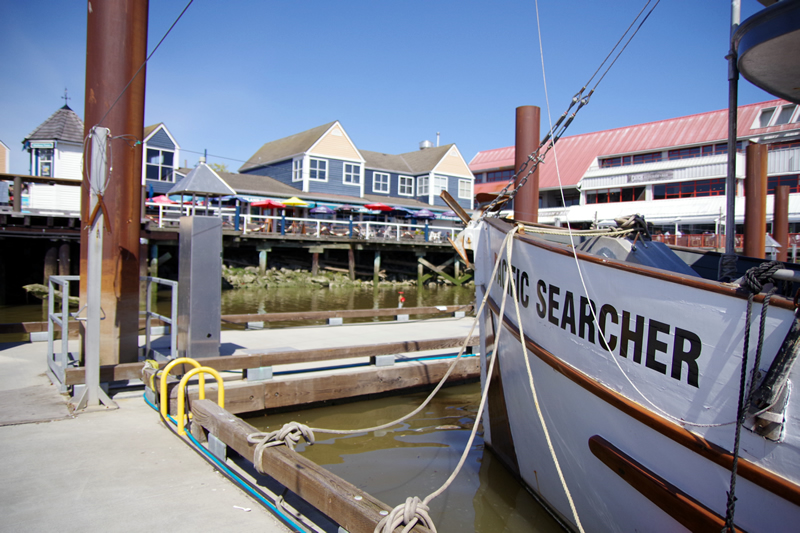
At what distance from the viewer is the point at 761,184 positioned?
8047 millimetres

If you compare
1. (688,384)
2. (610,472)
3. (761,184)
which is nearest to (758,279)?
(688,384)

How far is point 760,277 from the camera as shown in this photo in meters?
2.47

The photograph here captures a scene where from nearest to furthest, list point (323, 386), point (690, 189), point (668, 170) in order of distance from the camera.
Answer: point (323, 386), point (690, 189), point (668, 170)

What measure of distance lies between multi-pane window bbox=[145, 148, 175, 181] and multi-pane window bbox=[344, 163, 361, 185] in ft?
35.0

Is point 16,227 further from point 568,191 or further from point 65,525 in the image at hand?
point 568,191

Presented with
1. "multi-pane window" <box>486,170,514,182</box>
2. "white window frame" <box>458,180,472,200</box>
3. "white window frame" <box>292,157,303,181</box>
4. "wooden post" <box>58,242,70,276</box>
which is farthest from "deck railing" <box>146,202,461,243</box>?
"multi-pane window" <box>486,170,514,182</box>

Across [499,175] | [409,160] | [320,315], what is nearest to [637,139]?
[499,175]

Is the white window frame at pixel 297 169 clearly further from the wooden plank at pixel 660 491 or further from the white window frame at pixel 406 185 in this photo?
the wooden plank at pixel 660 491

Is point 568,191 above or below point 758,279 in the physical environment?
above

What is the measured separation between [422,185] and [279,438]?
36.9m

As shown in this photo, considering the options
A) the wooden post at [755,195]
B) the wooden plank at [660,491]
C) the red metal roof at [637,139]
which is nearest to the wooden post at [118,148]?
the wooden plank at [660,491]

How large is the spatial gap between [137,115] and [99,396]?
3198mm

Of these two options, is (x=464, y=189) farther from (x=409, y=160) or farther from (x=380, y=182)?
(x=380, y=182)

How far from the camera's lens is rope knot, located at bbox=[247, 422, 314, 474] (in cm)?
363
